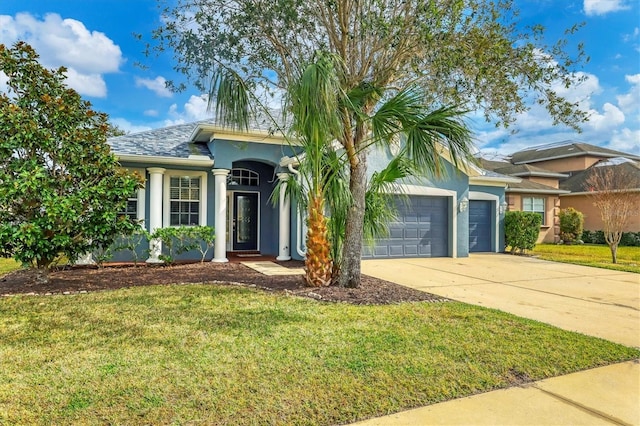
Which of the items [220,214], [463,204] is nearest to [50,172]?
[220,214]

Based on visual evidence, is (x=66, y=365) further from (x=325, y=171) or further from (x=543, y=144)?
(x=543, y=144)

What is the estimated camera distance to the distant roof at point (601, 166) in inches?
933

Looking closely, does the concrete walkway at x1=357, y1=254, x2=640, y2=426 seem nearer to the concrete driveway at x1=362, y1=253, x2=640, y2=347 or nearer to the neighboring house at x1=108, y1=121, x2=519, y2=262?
the concrete driveway at x1=362, y1=253, x2=640, y2=347

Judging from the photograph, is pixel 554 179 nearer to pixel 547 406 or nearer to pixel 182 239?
pixel 182 239

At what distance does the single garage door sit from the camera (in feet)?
54.3

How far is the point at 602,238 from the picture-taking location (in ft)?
74.8

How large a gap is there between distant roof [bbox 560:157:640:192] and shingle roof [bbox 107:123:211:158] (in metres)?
23.3

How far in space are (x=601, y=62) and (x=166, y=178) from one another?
1211cm

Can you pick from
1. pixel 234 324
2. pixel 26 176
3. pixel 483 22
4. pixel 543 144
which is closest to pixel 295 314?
pixel 234 324

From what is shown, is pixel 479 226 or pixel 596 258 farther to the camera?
pixel 479 226

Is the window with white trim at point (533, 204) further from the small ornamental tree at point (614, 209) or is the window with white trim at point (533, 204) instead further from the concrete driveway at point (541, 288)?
the concrete driveway at point (541, 288)

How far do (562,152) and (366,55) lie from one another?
27189mm

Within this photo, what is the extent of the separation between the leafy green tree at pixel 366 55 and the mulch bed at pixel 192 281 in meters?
0.76

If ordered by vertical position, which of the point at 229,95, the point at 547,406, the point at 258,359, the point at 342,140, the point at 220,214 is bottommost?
the point at 547,406
